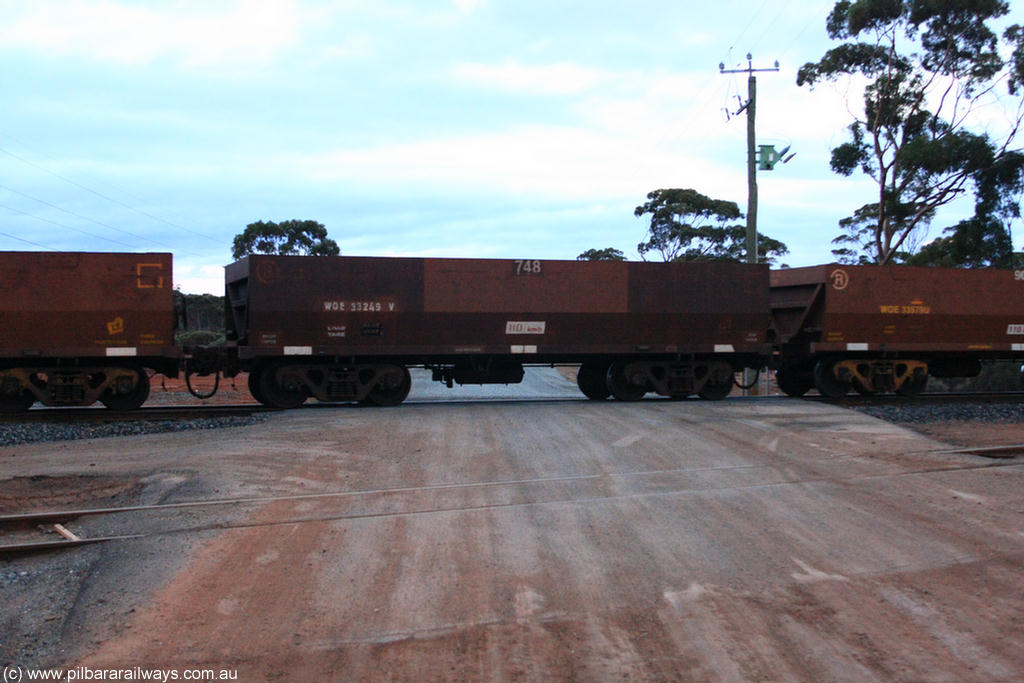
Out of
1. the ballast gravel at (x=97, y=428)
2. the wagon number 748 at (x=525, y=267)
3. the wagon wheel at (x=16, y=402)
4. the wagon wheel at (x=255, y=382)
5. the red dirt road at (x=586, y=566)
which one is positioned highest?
the wagon number 748 at (x=525, y=267)

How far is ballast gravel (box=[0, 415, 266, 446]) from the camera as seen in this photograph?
12.0 m

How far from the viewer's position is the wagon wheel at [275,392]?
51.9 feet

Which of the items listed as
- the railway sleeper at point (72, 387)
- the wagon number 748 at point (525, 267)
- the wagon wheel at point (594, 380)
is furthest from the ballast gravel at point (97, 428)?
the wagon wheel at point (594, 380)

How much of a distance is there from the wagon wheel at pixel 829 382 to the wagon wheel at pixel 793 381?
957 mm

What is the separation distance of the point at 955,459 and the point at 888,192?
25163 mm

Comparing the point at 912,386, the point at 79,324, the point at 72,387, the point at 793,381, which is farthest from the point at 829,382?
the point at 72,387

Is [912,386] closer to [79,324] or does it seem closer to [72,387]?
[79,324]

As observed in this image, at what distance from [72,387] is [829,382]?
15.1 metres

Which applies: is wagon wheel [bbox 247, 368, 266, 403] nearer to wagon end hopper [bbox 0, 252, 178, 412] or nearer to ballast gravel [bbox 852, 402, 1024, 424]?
wagon end hopper [bbox 0, 252, 178, 412]

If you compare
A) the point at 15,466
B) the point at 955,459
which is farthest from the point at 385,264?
the point at 955,459

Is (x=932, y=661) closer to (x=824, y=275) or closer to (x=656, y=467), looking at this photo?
(x=656, y=467)

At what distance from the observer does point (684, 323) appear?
1705 centimetres

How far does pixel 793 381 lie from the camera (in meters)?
19.4

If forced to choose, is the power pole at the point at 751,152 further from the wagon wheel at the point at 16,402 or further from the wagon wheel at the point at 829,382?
the wagon wheel at the point at 16,402
